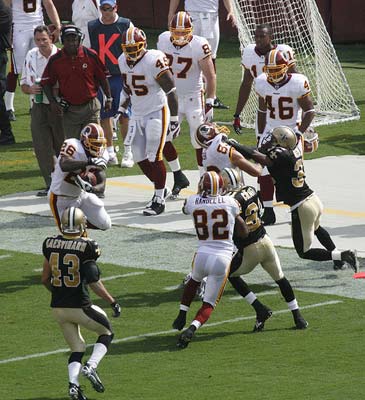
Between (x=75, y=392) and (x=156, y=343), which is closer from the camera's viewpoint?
(x=75, y=392)

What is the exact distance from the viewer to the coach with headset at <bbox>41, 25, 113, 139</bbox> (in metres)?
14.6

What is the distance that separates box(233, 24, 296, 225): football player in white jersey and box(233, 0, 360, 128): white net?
169 inches

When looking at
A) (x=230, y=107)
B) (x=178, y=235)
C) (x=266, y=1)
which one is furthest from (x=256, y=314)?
(x=266, y=1)

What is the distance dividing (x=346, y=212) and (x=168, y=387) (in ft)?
19.1

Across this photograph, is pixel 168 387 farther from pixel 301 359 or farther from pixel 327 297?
pixel 327 297

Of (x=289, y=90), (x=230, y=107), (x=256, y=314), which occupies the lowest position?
(x=230, y=107)

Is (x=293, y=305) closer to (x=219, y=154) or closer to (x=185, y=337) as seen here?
(x=185, y=337)

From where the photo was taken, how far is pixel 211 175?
1016cm

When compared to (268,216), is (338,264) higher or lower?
higher

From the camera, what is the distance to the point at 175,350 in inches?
392

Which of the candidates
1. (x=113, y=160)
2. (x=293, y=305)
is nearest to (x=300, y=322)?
(x=293, y=305)

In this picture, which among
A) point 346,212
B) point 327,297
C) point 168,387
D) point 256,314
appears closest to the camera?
point 168,387

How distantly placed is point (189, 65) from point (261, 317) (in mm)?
5740

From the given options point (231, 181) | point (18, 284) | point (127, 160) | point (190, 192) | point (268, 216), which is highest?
point (231, 181)
